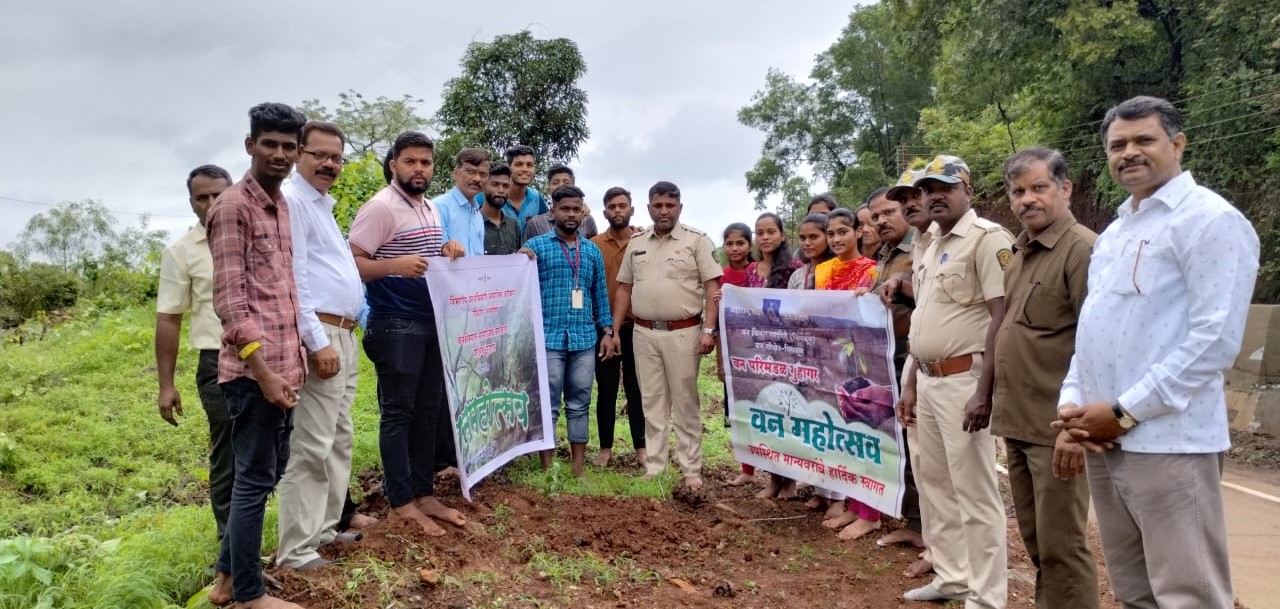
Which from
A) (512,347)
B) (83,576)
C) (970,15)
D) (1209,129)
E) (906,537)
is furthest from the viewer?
(970,15)

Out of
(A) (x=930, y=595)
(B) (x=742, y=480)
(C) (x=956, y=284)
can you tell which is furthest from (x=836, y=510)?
(C) (x=956, y=284)

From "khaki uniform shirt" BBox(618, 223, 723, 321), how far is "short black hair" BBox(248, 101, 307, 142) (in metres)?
2.81

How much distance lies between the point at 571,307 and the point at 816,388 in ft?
→ 5.67

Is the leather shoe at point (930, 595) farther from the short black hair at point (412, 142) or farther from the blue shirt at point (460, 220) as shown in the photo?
the short black hair at point (412, 142)

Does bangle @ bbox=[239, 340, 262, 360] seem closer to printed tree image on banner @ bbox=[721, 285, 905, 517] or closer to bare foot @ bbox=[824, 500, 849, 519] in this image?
printed tree image on banner @ bbox=[721, 285, 905, 517]

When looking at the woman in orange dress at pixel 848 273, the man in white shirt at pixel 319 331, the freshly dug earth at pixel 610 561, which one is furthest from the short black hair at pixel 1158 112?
the man in white shirt at pixel 319 331

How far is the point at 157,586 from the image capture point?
10.8 ft

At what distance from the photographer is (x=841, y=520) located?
486cm

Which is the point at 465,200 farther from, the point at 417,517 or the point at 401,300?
the point at 417,517

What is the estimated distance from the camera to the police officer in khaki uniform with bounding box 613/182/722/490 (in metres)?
5.33

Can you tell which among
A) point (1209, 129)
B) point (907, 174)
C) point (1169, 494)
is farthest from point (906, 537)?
point (1209, 129)

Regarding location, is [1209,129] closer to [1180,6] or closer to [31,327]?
[1180,6]

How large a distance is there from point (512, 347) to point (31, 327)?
14443mm

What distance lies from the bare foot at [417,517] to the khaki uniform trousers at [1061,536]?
2.78 metres
